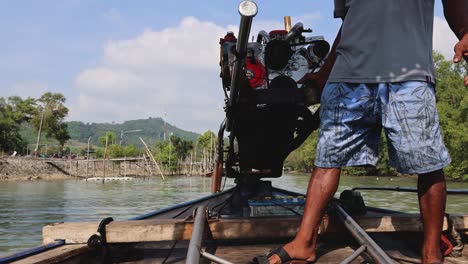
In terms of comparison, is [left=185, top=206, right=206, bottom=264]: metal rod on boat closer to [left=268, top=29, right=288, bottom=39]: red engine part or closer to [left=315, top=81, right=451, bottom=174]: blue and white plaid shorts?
[left=315, top=81, right=451, bottom=174]: blue and white plaid shorts

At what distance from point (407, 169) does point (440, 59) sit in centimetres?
4442

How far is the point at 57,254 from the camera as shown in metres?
1.62

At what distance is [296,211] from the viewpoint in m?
2.79

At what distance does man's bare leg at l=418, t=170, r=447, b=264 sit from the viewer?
5.60ft

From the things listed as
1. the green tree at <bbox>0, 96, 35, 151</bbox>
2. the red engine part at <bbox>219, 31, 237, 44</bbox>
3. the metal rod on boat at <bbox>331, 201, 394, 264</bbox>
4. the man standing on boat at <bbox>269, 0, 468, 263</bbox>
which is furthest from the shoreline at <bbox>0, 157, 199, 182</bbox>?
the man standing on boat at <bbox>269, 0, 468, 263</bbox>

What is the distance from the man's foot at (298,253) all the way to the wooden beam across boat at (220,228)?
0.32 metres

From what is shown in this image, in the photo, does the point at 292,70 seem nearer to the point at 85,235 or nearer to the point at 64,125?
the point at 85,235

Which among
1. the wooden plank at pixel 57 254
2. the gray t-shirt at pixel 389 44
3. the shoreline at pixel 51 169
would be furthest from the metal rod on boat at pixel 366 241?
the shoreline at pixel 51 169

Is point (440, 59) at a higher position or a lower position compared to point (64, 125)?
higher

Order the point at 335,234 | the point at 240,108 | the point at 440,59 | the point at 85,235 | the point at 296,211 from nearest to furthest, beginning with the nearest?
the point at 85,235
the point at 335,234
the point at 296,211
the point at 240,108
the point at 440,59

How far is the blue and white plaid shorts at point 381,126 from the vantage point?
1.67 meters

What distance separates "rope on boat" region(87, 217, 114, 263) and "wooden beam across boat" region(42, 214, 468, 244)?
3 cm

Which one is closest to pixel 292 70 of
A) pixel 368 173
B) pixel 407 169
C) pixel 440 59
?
pixel 407 169

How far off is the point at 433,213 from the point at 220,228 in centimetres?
101
